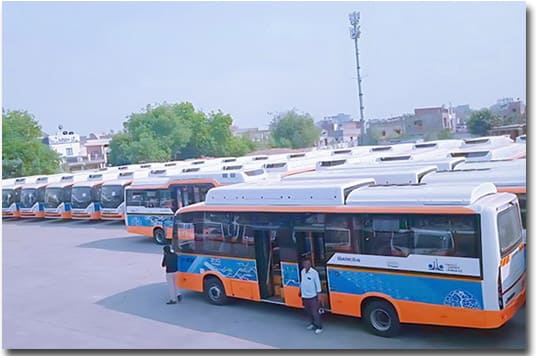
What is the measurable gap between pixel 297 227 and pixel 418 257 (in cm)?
198

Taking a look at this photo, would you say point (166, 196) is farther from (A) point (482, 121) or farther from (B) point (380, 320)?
(A) point (482, 121)

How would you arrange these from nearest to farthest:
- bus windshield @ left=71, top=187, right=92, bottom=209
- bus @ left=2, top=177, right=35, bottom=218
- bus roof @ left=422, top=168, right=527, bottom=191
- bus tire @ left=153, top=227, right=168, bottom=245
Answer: bus roof @ left=422, top=168, right=527, bottom=191
bus tire @ left=153, top=227, right=168, bottom=245
bus windshield @ left=71, top=187, right=92, bottom=209
bus @ left=2, top=177, right=35, bottom=218

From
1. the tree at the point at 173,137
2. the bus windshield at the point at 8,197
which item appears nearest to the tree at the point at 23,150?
the tree at the point at 173,137

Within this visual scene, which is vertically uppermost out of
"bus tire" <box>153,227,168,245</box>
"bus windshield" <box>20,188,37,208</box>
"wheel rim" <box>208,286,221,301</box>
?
"bus windshield" <box>20,188,37,208</box>

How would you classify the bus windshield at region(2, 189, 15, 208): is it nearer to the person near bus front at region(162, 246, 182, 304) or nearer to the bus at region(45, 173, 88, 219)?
the bus at region(45, 173, 88, 219)

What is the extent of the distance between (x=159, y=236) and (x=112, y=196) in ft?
19.3

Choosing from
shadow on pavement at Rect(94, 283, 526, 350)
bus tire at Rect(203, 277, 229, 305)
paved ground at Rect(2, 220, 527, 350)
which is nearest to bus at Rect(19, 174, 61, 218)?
paved ground at Rect(2, 220, 527, 350)

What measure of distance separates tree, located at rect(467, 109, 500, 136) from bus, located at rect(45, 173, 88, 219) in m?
29.0

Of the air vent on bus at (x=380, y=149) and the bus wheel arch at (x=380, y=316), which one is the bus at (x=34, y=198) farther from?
the bus wheel arch at (x=380, y=316)

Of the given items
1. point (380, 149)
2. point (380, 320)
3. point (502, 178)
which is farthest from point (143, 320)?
point (380, 149)

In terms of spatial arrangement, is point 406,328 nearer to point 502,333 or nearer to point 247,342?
point 502,333

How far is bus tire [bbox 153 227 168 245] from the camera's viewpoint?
16.3 meters

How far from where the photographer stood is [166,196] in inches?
658

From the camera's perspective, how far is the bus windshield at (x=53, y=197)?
24409 millimetres
